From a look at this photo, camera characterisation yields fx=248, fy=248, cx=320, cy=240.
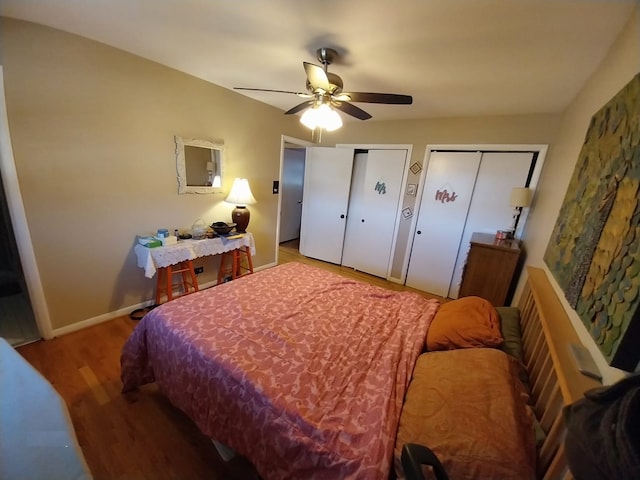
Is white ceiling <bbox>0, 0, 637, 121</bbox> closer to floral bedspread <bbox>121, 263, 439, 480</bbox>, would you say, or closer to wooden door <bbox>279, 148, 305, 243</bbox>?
floral bedspread <bbox>121, 263, 439, 480</bbox>

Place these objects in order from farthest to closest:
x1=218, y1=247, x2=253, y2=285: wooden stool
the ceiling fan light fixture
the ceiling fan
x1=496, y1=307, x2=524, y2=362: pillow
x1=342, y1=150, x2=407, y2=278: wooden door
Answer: x1=342, y1=150, x2=407, y2=278: wooden door, x1=218, y1=247, x2=253, y2=285: wooden stool, the ceiling fan light fixture, the ceiling fan, x1=496, y1=307, x2=524, y2=362: pillow

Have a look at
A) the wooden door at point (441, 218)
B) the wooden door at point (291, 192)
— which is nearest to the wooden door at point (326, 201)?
the wooden door at point (291, 192)

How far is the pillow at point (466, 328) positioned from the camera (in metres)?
1.31

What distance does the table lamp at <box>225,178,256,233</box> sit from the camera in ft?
9.80

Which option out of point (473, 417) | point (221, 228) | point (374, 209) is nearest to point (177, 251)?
point (221, 228)

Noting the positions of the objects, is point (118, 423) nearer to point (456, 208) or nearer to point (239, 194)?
point (239, 194)

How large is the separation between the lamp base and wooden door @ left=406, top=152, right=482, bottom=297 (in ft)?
7.67

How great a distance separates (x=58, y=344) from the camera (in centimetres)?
200

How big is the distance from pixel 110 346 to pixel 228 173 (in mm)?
2060

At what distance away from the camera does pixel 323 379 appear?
1.19 m

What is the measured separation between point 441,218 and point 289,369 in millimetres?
2925

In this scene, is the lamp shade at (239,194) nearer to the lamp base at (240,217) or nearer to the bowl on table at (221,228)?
the lamp base at (240,217)

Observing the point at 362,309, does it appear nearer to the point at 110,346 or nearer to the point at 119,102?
the point at 110,346

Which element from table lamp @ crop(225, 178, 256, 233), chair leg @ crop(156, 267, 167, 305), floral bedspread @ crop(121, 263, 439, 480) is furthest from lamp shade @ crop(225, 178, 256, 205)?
floral bedspread @ crop(121, 263, 439, 480)
